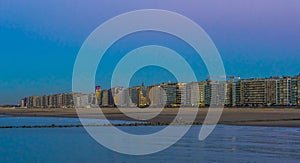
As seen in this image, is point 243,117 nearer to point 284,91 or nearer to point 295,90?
point 295,90

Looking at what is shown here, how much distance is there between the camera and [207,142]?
87.9 feet

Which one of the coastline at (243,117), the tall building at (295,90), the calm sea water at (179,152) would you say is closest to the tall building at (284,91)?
the tall building at (295,90)

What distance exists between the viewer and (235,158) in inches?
774

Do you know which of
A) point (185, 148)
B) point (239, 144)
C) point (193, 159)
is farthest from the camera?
point (239, 144)

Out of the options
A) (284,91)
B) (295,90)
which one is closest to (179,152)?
(295,90)

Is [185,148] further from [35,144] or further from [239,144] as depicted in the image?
[35,144]

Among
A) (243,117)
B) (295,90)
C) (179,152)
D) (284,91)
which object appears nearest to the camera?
(179,152)

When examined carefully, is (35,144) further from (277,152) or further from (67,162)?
(277,152)

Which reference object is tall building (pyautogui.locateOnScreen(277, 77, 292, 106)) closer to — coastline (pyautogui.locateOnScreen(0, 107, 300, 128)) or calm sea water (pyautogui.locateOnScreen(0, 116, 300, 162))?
coastline (pyautogui.locateOnScreen(0, 107, 300, 128))

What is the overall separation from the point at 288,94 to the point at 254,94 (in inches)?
571

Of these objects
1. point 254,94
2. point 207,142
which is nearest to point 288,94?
point 254,94

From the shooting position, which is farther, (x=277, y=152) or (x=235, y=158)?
(x=277, y=152)

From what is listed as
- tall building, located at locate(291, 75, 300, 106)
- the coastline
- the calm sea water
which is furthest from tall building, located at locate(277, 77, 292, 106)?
the calm sea water

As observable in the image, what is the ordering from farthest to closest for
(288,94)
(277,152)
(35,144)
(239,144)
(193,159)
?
1. (288,94)
2. (35,144)
3. (239,144)
4. (277,152)
5. (193,159)
